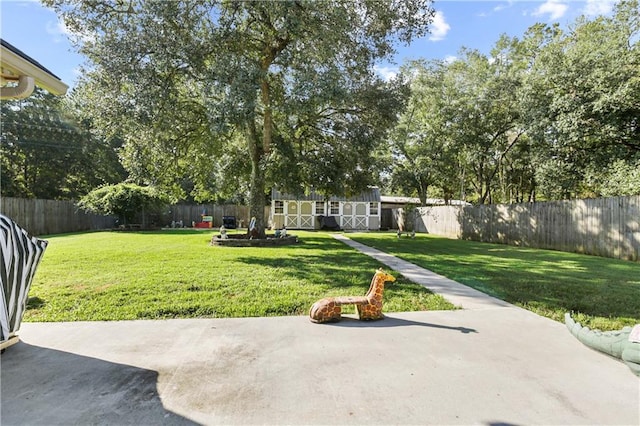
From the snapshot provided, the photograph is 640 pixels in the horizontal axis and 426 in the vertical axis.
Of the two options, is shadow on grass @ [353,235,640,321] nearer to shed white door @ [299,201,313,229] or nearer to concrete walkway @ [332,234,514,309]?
concrete walkway @ [332,234,514,309]

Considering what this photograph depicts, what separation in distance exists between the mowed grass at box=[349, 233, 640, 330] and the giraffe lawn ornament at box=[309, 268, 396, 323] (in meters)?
2.06

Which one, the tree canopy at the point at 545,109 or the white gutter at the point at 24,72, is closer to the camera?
the white gutter at the point at 24,72

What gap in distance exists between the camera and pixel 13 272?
272 centimetres

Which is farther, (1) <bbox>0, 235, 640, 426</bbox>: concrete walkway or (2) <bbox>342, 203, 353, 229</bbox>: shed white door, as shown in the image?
(2) <bbox>342, 203, 353, 229</bbox>: shed white door

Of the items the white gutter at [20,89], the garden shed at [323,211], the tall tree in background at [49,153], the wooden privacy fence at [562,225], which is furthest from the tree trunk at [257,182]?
the tall tree in background at [49,153]

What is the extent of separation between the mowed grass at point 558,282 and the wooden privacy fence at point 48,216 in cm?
1534

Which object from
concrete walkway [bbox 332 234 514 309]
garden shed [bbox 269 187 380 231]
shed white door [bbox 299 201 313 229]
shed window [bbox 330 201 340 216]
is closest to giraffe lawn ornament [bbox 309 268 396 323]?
concrete walkway [bbox 332 234 514 309]

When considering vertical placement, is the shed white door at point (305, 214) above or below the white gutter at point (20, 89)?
below

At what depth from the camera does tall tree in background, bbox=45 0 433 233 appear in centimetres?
799

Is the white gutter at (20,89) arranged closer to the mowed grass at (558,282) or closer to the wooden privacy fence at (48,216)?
the mowed grass at (558,282)

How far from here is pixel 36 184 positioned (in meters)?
23.4

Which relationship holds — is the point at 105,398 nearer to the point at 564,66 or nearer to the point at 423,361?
the point at 423,361

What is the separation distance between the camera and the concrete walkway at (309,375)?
205cm

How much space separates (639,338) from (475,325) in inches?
53.1
